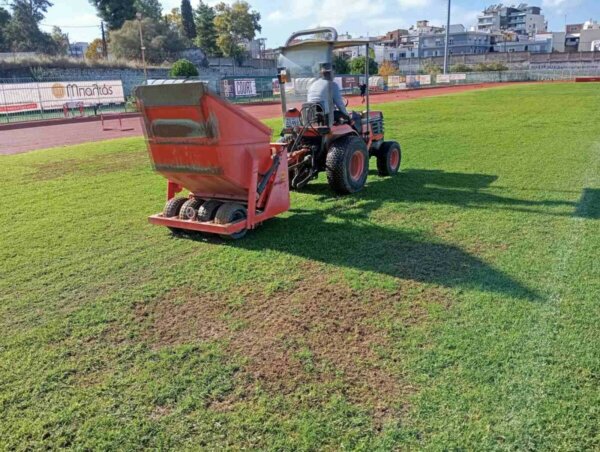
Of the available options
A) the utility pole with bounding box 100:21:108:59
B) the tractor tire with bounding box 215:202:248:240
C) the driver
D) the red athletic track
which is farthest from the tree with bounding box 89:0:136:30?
the tractor tire with bounding box 215:202:248:240

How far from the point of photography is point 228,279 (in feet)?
15.8

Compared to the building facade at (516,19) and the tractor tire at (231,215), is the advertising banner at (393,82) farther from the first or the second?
the building facade at (516,19)

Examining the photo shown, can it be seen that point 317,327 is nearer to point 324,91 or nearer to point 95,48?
point 324,91

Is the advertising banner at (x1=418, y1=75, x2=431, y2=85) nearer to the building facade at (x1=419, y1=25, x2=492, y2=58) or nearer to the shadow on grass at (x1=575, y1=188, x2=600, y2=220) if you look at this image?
the building facade at (x1=419, y1=25, x2=492, y2=58)

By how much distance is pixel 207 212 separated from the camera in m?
5.83

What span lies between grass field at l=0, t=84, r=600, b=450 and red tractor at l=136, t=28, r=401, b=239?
1.22 ft

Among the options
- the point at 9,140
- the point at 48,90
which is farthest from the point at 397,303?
the point at 48,90

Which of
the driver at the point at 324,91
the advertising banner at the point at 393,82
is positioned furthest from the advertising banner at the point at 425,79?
the driver at the point at 324,91

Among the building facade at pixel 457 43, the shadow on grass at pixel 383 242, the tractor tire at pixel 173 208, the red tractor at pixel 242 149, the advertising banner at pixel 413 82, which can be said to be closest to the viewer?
the shadow on grass at pixel 383 242

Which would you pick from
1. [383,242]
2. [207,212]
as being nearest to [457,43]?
[383,242]

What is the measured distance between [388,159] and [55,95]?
2712 centimetres

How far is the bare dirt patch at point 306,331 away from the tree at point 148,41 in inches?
2410

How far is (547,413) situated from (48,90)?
106 feet

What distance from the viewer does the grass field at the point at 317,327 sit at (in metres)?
2.80
